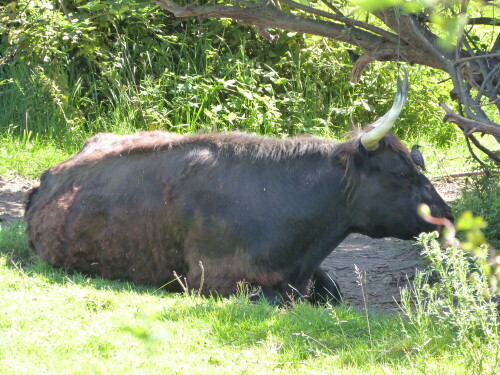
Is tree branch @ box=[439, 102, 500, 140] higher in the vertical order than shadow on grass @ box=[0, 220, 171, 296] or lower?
higher

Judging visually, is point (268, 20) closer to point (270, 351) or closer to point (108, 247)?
point (108, 247)

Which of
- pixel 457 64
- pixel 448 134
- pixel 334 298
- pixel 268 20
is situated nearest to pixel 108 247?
pixel 334 298

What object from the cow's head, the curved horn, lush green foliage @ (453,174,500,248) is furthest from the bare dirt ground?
the curved horn

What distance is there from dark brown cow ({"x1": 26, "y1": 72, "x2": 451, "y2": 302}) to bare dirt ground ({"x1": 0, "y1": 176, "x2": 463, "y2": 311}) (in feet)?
1.86

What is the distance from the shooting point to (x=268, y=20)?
7008 millimetres

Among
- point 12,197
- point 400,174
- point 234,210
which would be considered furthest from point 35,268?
point 12,197

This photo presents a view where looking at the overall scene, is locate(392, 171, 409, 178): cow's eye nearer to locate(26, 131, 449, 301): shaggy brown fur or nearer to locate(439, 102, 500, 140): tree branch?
locate(26, 131, 449, 301): shaggy brown fur

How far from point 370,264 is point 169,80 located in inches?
177

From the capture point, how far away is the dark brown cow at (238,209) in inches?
244

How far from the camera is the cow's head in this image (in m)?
6.34

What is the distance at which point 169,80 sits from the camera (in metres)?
11.3

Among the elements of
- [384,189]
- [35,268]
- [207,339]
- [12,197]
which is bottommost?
[12,197]

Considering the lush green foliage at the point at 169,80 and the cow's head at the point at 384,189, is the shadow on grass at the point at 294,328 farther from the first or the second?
the lush green foliage at the point at 169,80

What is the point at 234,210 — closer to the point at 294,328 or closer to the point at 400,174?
the point at 400,174
